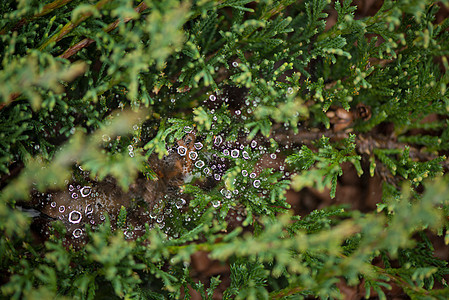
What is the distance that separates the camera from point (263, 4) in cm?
223

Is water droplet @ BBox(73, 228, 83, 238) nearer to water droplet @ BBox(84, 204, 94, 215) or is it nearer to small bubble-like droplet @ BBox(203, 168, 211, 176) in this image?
water droplet @ BBox(84, 204, 94, 215)

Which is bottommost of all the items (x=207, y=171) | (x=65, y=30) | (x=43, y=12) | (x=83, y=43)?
(x=207, y=171)

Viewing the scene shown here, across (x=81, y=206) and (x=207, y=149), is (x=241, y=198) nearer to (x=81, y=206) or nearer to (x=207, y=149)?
(x=207, y=149)

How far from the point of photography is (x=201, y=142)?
244 centimetres

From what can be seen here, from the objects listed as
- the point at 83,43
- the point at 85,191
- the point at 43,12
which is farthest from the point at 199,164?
the point at 43,12

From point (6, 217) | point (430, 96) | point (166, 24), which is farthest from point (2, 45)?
point (430, 96)

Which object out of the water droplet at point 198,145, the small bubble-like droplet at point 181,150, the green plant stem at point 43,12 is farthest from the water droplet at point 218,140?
the green plant stem at point 43,12

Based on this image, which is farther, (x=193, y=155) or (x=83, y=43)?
(x=193, y=155)

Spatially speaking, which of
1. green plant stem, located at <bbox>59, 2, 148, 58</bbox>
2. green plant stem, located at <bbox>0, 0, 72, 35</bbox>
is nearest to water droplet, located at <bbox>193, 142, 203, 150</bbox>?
green plant stem, located at <bbox>59, 2, 148, 58</bbox>

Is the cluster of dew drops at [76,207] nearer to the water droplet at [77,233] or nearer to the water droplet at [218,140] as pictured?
the water droplet at [77,233]

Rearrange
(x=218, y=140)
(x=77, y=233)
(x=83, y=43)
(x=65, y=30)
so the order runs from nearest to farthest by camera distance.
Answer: (x=65, y=30) < (x=83, y=43) < (x=77, y=233) < (x=218, y=140)

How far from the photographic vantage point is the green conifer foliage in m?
1.81

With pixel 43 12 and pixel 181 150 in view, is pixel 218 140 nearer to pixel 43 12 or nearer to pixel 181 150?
pixel 181 150

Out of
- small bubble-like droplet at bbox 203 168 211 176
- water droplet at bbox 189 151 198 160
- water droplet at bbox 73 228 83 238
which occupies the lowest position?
small bubble-like droplet at bbox 203 168 211 176
